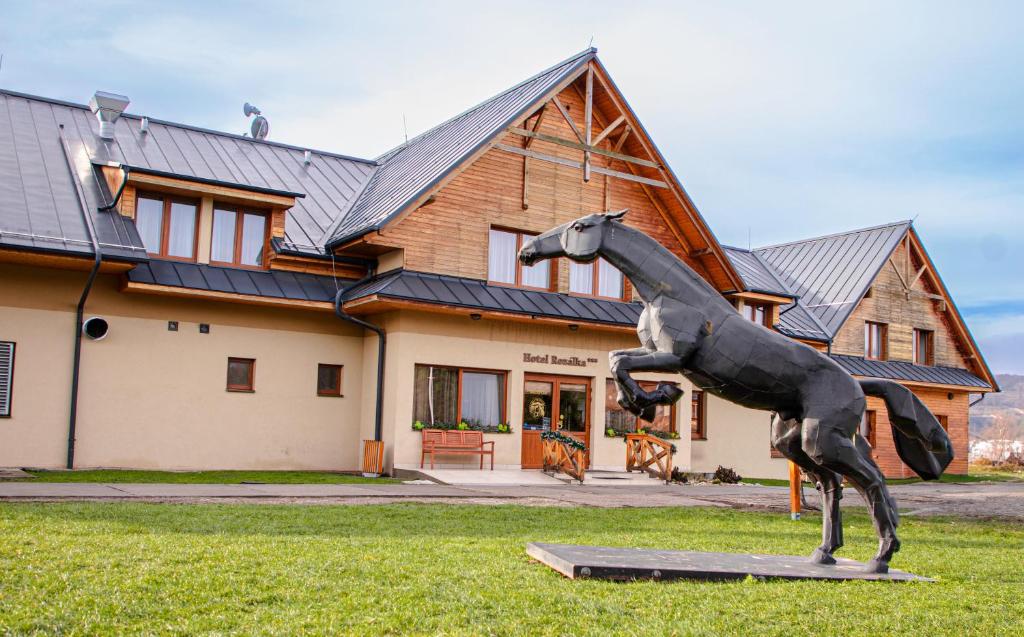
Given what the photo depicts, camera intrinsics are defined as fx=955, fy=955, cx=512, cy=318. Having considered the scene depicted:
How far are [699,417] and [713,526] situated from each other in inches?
602

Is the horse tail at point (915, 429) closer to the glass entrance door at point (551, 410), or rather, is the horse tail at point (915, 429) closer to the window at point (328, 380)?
the glass entrance door at point (551, 410)

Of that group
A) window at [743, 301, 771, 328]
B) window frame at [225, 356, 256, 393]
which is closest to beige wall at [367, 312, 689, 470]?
window frame at [225, 356, 256, 393]

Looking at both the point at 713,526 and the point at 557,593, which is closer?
the point at 557,593

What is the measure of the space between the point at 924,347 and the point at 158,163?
2750 centimetres

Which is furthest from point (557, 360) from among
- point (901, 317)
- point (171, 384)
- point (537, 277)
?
point (901, 317)

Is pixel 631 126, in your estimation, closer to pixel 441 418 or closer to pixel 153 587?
pixel 441 418

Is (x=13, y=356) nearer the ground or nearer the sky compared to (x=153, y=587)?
nearer the sky

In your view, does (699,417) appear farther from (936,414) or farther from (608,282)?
(936,414)

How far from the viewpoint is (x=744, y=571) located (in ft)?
25.9

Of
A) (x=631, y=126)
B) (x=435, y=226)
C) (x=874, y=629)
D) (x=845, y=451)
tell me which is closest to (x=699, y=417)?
(x=631, y=126)

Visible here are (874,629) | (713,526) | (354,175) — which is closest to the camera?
(874,629)

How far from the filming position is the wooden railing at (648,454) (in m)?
22.2

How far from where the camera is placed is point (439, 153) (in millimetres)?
24062

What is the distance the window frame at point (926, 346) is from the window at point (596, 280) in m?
15.7
